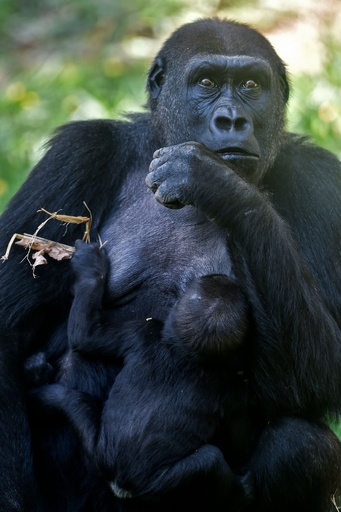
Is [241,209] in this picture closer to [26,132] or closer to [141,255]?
[141,255]

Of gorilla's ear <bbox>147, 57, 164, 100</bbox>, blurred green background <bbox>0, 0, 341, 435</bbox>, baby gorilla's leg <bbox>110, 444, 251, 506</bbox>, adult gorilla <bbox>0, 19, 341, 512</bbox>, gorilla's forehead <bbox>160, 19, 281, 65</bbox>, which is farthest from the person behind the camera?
blurred green background <bbox>0, 0, 341, 435</bbox>

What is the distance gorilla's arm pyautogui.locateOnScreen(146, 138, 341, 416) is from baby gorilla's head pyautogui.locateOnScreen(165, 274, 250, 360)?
0.11 m

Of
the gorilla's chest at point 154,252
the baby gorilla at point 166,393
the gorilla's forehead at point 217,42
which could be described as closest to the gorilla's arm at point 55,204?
the gorilla's chest at point 154,252

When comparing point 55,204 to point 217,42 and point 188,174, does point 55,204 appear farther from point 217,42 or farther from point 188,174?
point 217,42

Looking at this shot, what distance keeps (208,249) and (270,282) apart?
1.87 ft

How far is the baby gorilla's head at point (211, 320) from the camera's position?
198 inches

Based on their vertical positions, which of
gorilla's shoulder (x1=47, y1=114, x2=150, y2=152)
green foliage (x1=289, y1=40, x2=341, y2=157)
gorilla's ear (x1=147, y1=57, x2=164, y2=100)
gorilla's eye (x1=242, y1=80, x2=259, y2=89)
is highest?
gorilla's eye (x1=242, y1=80, x2=259, y2=89)

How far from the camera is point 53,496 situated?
5543 mm

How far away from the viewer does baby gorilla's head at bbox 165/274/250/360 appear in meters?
5.02

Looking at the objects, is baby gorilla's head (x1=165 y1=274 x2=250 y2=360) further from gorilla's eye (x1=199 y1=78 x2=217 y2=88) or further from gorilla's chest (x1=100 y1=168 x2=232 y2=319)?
gorilla's eye (x1=199 y1=78 x2=217 y2=88)

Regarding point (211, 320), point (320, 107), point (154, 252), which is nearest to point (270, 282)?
point (211, 320)

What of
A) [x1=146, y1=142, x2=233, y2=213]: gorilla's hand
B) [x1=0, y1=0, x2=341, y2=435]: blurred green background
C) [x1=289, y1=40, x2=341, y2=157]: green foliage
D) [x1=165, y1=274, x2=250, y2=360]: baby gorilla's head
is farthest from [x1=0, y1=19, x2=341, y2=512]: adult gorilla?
[x1=289, y1=40, x2=341, y2=157]: green foliage

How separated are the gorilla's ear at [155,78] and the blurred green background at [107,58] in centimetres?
283

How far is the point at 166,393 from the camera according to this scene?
16.6 feet
